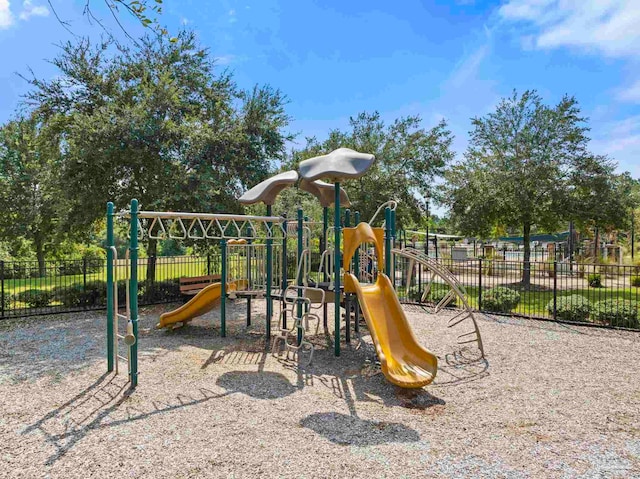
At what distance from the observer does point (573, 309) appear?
29.7 ft

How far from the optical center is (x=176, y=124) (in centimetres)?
1154

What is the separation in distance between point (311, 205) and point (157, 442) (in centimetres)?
1780

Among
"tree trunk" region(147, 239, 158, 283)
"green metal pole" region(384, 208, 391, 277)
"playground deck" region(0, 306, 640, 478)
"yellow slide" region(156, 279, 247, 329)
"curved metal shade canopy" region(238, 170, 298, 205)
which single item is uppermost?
"curved metal shade canopy" region(238, 170, 298, 205)

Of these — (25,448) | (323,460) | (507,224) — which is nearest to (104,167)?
(25,448)

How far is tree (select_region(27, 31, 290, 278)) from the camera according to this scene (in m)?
10.3

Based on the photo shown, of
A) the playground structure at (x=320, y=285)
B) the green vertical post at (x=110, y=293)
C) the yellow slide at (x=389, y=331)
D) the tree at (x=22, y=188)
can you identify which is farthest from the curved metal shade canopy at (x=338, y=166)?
the tree at (x=22, y=188)

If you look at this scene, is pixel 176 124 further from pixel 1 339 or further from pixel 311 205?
pixel 311 205

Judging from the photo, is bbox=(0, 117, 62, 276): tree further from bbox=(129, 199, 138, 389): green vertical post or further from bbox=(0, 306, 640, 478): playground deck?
bbox=(129, 199, 138, 389): green vertical post

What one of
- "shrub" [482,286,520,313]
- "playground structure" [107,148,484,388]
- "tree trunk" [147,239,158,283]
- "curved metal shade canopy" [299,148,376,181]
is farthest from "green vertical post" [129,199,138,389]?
"shrub" [482,286,520,313]

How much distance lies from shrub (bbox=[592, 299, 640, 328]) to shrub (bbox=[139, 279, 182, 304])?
10152 mm

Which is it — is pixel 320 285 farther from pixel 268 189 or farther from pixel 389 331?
pixel 268 189

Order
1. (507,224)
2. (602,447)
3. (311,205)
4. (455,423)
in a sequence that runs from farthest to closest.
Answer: (311,205)
(507,224)
(455,423)
(602,447)

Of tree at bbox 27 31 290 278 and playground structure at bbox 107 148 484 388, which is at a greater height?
tree at bbox 27 31 290 278

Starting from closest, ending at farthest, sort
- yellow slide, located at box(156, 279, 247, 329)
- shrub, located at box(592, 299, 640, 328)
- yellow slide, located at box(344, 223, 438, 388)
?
yellow slide, located at box(344, 223, 438, 388) < yellow slide, located at box(156, 279, 247, 329) < shrub, located at box(592, 299, 640, 328)
